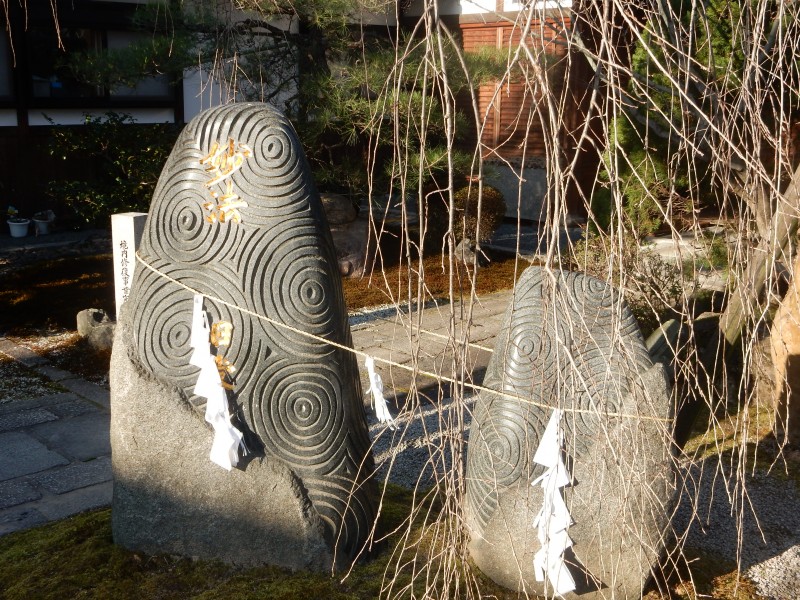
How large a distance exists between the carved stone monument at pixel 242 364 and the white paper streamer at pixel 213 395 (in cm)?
5

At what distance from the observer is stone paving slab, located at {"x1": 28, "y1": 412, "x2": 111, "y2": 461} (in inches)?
189

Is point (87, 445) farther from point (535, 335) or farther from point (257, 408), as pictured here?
point (535, 335)

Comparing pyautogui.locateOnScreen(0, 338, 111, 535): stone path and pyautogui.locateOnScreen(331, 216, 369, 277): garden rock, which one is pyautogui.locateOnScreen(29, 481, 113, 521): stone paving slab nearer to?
pyautogui.locateOnScreen(0, 338, 111, 535): stone path

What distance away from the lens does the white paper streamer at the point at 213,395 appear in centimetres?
322

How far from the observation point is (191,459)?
334 cm

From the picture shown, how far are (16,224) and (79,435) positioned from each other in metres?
6.19

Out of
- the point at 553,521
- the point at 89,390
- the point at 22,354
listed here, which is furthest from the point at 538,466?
the point at 22,354

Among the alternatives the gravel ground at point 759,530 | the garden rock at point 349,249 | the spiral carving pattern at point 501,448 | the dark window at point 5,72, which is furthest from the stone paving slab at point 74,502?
the dark window at point 5,72

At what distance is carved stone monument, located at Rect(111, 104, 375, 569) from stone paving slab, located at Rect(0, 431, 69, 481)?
1.36 metres

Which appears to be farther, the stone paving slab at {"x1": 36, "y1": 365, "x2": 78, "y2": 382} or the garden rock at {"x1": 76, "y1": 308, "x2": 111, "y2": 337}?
the garden rock at {"x1": 76, "y1": 308, "x2": 111, "y2": 337}

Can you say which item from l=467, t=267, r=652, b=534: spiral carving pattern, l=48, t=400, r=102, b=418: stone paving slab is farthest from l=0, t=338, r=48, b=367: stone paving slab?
l=467, t=267, r=652, b=534: spiral carving pattern

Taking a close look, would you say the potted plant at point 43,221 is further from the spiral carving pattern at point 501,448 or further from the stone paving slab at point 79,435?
the spiral carving pattern at point 501,448

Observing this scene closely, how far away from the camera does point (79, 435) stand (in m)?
5.04

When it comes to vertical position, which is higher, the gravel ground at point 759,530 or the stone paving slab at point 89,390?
the stone paving slab at point 89,390
